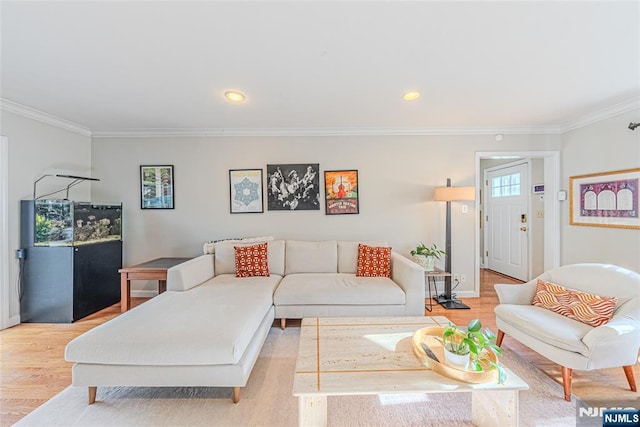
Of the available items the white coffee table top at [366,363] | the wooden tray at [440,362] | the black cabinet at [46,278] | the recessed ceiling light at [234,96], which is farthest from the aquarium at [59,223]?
the wooden tray at [440,362]

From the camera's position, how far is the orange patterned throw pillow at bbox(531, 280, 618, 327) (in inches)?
72.7

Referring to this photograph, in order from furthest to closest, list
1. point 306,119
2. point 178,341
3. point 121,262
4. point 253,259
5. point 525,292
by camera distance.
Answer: point 121,262, point 306,119, point 253,259, point 525,292, point 178,341

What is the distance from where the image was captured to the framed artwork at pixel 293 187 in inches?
147

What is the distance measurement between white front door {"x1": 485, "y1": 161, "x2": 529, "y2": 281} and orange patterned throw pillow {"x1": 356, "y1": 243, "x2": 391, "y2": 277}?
2.88 metres

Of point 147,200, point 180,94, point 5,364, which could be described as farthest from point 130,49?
point 5,364

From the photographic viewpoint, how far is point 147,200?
377cm

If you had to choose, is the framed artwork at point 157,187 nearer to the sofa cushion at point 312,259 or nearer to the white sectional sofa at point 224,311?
the white sectional sofa at point 224,311

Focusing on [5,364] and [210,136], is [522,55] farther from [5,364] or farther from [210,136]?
[5,364]

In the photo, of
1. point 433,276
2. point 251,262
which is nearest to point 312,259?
point 251,262

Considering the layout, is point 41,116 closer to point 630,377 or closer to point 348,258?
point 348,258

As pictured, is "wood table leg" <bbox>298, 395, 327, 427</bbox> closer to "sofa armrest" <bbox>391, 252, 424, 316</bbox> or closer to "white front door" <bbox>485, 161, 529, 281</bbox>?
"sofa armrest" <bbox>391, 252, 424, 316</bbox>

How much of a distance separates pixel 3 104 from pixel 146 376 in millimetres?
3205

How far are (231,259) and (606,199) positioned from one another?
4348 mm

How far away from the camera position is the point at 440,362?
4.54ft
